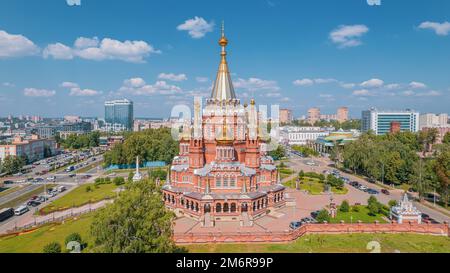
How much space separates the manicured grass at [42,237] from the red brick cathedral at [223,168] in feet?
34.9

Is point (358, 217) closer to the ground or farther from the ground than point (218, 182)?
closer to the ground

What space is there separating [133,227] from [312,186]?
134ft

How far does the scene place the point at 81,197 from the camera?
43.8m

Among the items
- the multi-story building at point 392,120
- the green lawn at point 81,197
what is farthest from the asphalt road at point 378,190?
the multi-story building at point 392,120

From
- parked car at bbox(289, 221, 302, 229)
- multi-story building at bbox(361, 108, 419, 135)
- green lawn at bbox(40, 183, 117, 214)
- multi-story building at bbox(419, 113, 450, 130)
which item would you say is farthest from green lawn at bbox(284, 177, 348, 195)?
multi-story building at bbox(419, 113, 450, 130)

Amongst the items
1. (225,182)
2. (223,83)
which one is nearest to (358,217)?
(225,182)

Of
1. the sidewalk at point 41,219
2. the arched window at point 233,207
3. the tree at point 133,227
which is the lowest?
the sidewalk at point 41,219

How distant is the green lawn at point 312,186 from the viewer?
4762cm

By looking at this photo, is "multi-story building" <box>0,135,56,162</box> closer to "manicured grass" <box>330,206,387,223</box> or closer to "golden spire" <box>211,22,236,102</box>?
"golden spire" <box>211,22,236,102</box>

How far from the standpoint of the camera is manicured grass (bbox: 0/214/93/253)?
24.9 m

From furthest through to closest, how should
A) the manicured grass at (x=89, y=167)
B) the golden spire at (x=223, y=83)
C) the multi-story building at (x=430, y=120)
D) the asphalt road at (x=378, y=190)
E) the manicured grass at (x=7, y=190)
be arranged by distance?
the multi-story building at (x=430, y=120), the manicured grass at (x=89, y=167), the manicured grass at (x=7, y=190), the golden spire at (x=223, y=83), the asphalt road at (x=378, y=190)

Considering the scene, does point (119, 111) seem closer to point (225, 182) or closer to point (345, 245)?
point (225, 182)

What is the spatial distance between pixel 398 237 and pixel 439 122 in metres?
162

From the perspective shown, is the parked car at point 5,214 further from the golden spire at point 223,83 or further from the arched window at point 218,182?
the golden spire at point 223,83
